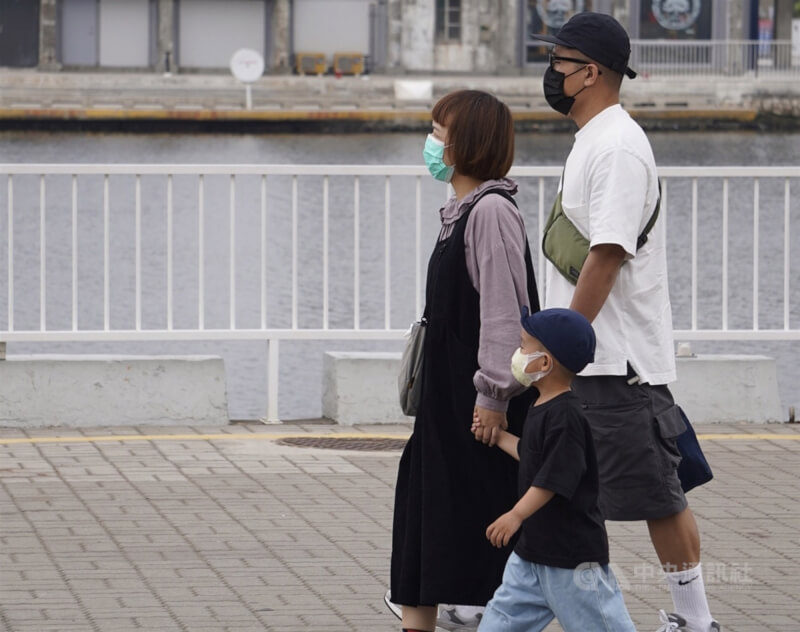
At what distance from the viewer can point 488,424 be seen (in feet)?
15.3

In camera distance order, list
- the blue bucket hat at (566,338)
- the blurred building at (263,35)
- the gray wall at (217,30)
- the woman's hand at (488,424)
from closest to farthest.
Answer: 1. the blue bucket hat at (566,338)
2. the woman's hand at (488,424)
3. the blurred building at (263,35)
4. the gray wall at (217,30)

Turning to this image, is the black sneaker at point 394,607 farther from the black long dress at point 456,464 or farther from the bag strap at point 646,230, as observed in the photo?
the bag strap at point 646,230

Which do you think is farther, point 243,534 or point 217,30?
point 217,30

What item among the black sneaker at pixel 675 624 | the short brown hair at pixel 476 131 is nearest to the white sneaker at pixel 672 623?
the black sneaker at pixel 675 624

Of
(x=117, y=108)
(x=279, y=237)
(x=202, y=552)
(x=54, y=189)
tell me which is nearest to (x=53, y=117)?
(x=117, y=108)

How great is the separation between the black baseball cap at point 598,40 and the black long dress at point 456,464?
472 millimetres

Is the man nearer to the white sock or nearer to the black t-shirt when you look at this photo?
the white sock

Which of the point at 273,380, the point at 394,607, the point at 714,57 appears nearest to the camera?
the point at 394,607

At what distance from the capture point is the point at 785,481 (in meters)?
7.75

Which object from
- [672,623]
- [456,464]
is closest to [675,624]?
[672,623]

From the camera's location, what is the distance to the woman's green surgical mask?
4.88 m

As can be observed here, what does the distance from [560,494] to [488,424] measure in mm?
514

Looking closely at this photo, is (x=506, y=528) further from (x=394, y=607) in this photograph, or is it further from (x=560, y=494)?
(x=394, y=607)

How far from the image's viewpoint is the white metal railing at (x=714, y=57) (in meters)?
72.5
